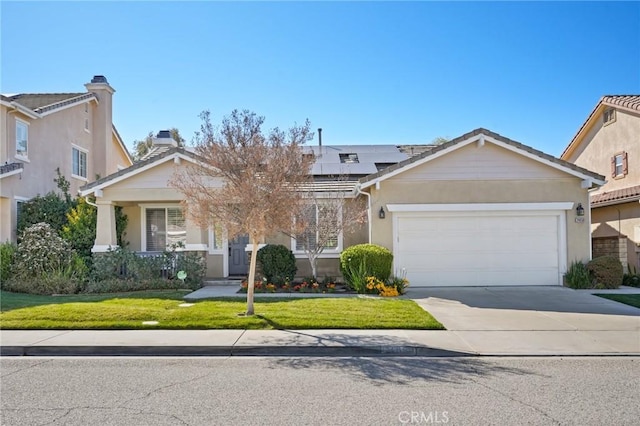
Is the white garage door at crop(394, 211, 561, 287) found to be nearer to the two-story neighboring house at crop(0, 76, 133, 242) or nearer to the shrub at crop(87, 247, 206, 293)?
the shrub at crop(87, 247, 206, 293)

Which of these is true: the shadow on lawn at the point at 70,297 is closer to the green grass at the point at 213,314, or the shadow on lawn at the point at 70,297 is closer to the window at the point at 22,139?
A: the green grass at the point at 213,314

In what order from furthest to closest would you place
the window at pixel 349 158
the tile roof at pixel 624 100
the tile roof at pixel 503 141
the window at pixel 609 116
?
the window at pixel 349 158 < the window at pixel 609 116 < the tile roof at pixel 624 100 < the tile roof at pixel 503 141

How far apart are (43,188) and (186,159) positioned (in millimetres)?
7602

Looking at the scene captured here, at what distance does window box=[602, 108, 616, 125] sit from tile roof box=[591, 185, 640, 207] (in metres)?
3.17

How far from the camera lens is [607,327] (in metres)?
8.38

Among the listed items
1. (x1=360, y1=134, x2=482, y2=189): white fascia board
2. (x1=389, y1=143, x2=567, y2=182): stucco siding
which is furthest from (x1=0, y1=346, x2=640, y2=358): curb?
(x1=389, y1=143, x2=567, y2=182): stucco siding

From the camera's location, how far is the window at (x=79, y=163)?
20.7 m

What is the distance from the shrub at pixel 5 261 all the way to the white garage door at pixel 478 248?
1131 centimetres

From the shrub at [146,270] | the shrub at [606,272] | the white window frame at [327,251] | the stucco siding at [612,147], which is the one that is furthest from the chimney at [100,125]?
the stucco siding at [612,147]

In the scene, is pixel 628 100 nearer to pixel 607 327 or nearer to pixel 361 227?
pixel 361 227

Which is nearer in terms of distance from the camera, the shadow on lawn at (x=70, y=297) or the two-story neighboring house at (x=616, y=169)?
the shadow on lawn at (x=70, y=297)

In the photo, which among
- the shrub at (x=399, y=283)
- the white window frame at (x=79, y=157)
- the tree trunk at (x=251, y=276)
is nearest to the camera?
the tree trunk at (x=251, y=276)

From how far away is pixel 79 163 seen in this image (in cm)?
2125

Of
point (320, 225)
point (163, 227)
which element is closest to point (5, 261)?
point (163, 227)
